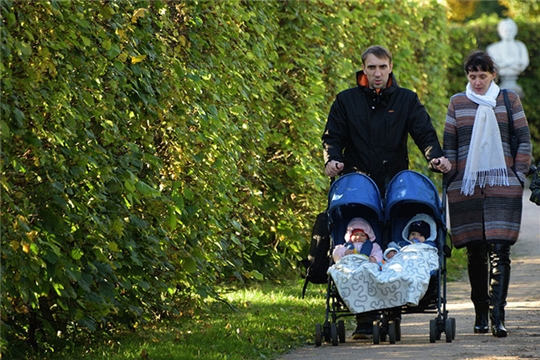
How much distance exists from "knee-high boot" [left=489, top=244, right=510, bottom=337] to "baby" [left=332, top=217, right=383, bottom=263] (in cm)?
83

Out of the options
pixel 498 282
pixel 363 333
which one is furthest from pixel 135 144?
pixel 498 282

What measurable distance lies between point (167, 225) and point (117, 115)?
2.79 ft

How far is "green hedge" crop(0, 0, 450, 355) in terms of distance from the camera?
534 cm

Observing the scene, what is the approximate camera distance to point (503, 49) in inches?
938

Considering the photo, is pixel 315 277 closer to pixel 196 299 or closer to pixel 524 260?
pixel 196 299

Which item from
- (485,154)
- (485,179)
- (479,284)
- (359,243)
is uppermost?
(485,154)

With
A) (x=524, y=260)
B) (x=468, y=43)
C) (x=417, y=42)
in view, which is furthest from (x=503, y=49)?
(x=524, y=260)

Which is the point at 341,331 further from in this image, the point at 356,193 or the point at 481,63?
the point at 481,63

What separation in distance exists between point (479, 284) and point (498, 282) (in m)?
0.20

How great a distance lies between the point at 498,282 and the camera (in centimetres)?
718

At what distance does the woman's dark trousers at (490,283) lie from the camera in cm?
709

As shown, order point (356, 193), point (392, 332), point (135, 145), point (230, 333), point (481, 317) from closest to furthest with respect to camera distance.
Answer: point (135, 145), point (392, 332), point (356, 193), point (230, 333), point (481, 317)

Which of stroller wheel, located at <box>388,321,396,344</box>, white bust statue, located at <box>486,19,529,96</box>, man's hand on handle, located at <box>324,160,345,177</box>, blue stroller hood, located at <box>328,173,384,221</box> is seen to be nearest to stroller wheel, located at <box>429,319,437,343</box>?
stroller wheel, located at <box>388,321,396,344</box>

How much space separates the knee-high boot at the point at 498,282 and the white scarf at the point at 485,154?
417mm
